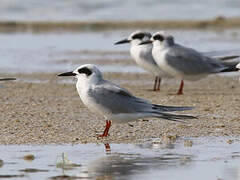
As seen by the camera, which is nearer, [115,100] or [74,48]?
[115,100]

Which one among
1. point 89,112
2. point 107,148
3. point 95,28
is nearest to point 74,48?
point 95,28

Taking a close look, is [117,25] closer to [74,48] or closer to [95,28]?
[95,28]

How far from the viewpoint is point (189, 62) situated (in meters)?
10.9

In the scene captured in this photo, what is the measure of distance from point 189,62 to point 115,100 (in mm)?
3750

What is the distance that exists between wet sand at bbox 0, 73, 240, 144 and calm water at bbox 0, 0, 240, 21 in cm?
1140

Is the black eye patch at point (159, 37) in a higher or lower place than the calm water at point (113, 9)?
higher

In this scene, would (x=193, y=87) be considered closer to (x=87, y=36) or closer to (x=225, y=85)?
(x=225, y=85)

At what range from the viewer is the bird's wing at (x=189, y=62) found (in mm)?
10805

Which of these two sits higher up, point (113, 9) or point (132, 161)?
point (132, 161)

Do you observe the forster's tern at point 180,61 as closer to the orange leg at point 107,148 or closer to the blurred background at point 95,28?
the blurred background at point 95,28

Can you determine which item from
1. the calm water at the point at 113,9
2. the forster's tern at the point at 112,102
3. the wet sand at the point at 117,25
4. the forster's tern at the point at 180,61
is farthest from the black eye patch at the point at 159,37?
the calm water at the point at 113,9

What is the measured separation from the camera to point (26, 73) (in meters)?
12.7

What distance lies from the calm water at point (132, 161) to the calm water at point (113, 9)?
53.7ft

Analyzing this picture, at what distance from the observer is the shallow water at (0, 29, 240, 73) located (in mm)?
13722
